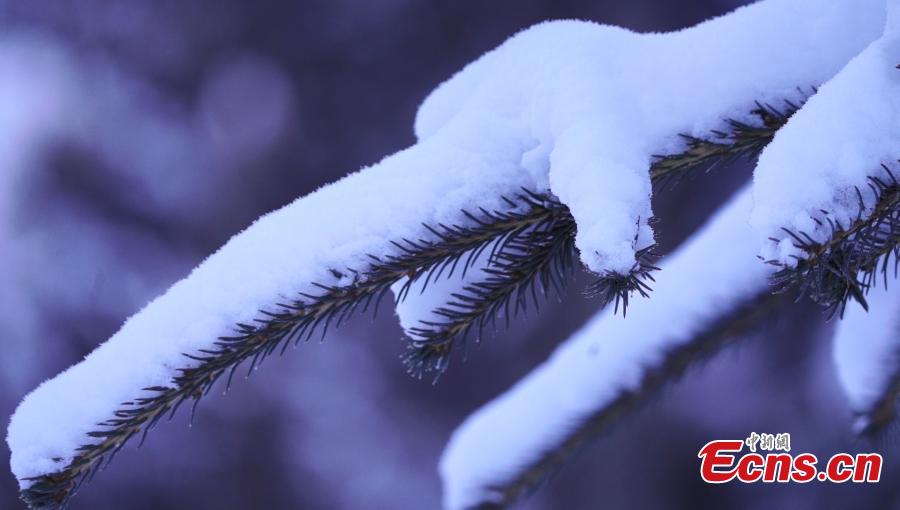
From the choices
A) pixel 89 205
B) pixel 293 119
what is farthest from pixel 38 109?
pixel 293 119

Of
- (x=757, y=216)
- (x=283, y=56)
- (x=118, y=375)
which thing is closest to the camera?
(x=757, y=216)

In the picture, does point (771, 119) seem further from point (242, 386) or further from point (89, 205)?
point (89, 205)

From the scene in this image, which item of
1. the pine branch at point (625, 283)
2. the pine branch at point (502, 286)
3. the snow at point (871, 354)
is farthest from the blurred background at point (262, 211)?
the pine branch at point (625, 283)

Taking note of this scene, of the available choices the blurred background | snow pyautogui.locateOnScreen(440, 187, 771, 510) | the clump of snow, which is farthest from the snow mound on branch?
the blurred background

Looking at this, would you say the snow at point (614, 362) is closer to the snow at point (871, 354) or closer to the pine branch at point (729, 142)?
the snow at point (871, 354)

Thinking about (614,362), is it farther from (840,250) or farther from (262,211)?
(262,211)
